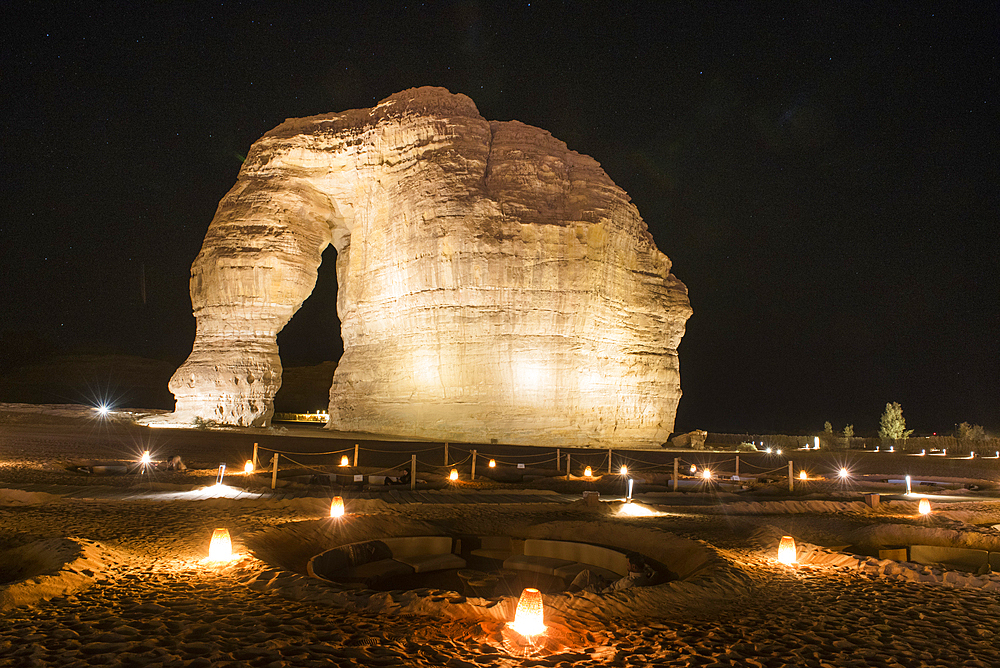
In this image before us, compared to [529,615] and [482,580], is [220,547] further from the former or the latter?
[529,615]

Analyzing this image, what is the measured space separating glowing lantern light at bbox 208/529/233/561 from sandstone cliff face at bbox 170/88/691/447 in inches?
654

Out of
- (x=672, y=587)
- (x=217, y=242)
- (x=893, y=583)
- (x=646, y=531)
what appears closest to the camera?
(x=672, y=587)

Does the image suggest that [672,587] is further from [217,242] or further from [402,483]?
[217,242]

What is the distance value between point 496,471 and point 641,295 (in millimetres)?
13839

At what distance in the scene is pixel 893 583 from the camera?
588 cm

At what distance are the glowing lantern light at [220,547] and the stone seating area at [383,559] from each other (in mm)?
861

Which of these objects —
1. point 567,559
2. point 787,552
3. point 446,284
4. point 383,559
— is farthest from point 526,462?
point 787,552

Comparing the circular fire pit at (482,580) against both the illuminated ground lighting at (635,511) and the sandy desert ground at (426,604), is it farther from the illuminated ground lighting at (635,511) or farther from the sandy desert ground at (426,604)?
the illuminated ground lighting at (635,511)

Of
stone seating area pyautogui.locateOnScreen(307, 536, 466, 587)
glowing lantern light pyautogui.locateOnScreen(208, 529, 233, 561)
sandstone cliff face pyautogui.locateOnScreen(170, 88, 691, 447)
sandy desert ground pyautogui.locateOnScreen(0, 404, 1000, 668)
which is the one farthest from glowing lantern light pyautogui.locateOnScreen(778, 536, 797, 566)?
sandstone cliff face pyautogui.locateOnScreen(170, 88, 691, 447)

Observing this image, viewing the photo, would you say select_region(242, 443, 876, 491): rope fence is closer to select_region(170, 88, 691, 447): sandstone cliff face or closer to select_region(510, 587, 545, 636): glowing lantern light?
select_region(170, 88, 691, 447): sandstone cliff face

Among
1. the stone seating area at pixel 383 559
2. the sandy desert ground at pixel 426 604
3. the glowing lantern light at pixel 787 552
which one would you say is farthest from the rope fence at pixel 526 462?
the glowing lantern light at pixel 787 552

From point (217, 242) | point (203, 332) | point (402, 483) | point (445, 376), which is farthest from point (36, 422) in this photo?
point (402, 483)

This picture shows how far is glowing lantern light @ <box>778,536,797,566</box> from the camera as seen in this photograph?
6.65m

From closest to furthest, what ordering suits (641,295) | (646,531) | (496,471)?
(646,531) → (496,471) → (641,295)
